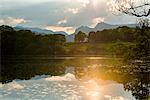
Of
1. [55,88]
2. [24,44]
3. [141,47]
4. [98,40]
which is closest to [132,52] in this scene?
[141,47]

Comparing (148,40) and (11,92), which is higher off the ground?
(148,40)

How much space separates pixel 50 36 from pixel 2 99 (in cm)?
7260

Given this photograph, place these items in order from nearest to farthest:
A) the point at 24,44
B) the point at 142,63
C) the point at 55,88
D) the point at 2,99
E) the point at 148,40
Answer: the point at 2,99 < the point at 55,88 < the point at 148,40 < the point at 142,63 < the point at 24,44

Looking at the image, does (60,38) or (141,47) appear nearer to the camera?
(141,47)

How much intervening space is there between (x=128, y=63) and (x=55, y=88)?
2833 cm

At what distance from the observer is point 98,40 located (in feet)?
440

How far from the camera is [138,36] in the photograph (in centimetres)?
4406

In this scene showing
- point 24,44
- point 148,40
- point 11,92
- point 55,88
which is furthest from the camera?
point 24,44

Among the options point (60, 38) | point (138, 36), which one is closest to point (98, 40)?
point (60, 38)

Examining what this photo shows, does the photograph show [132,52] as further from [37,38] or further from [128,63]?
Answer: [37,38]

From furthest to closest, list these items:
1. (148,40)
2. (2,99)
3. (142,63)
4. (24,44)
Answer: (24,44)
(142,63)
(148,40)
(2,99)

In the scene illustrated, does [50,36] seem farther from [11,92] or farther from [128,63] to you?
[11,92]

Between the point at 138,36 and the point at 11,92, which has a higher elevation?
the point at 138,36

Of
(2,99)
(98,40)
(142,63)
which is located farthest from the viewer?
(98,40)
